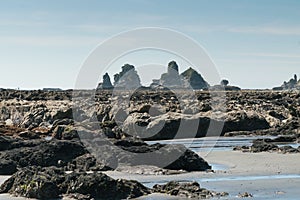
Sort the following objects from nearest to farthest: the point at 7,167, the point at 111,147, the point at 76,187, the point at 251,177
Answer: the point at 76,187 → the point at 251,177 → the point at 7,167 → the point at 111,147

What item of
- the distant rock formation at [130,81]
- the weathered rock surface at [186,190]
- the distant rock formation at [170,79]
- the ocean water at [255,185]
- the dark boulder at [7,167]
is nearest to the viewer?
the weathered rock surface at [186,190]

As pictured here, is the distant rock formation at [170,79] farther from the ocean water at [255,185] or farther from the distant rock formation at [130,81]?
the ocean water at [255,185]

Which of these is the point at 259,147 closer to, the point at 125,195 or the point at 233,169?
the point at 233,169

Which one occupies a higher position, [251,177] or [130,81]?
[130,81]

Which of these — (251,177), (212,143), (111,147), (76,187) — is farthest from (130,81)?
(76,187)

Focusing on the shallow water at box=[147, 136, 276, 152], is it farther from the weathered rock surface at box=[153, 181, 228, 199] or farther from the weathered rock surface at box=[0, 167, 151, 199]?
the weathered rock surface at box=[0, 167, 151, 199]

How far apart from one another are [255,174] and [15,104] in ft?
148

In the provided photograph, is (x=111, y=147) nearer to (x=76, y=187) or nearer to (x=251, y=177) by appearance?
(x=251, y=177)

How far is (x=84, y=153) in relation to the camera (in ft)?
79.7

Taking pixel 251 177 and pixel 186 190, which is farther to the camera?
pixel 251 177

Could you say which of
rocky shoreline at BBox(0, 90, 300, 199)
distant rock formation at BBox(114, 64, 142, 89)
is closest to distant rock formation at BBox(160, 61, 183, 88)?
distant rock formation at BBox(114, 64, 142, 89)

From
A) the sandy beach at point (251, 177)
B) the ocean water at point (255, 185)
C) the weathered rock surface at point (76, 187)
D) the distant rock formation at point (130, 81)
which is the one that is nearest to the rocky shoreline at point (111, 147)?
the weathered rock surface at point (76, 187)

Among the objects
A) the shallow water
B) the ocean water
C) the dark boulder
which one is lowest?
the ocean water

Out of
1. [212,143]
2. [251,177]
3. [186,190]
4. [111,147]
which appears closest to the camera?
[186,190]
